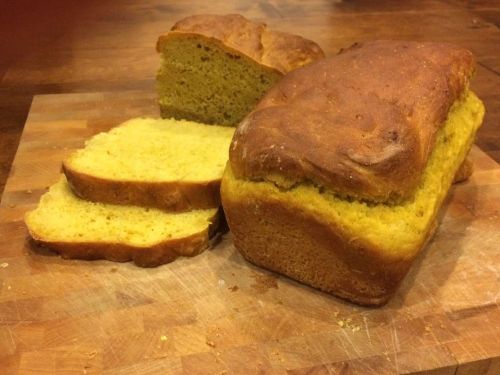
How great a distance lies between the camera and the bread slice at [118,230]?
1.96 metres

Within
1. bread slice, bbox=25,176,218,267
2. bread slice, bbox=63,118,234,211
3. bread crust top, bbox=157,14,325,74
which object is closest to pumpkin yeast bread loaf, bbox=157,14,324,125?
bread crust top, bbox=157,14,325,74

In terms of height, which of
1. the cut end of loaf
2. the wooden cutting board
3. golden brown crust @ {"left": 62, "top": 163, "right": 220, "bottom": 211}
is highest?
the cut end of loaf

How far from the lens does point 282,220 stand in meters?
1.82

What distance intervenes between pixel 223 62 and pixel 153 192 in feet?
2.47

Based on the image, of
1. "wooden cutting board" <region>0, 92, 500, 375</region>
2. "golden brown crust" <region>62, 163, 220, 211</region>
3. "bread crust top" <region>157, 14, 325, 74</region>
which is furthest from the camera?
"bread crust top" <region>157, 14, 325, 74</region>

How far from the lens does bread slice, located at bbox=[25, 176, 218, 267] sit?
1.96 meters

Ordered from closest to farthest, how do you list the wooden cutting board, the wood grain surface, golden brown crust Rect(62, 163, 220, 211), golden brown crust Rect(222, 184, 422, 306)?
1. the wooden cutting board
2. golden brown crust Rect(222, 184, 422, 306)
3. golden brown crust Rect(62, 163, 220, 211)
4. the wood grain surface

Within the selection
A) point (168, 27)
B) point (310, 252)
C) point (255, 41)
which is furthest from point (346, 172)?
point (168, 27)

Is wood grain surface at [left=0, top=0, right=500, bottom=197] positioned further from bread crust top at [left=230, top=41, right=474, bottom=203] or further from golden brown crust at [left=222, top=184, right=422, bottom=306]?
golden brown crust at [left=222, top=184, right=422, bottom=306]

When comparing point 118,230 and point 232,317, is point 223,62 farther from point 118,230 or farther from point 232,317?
point 232,317

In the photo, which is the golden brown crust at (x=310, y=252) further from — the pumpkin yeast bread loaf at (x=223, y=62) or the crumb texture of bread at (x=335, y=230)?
the pumpkin yeast bread loaf at (x=223, y=62)

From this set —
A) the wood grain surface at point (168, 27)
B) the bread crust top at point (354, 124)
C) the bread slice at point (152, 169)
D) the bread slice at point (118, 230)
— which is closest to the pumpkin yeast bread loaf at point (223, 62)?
the bread slice at point (152, 169)

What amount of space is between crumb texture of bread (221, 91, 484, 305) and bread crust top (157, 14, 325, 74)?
0.73 meters

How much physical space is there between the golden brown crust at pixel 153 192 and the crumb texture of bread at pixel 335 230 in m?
0.21
